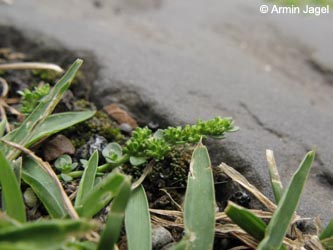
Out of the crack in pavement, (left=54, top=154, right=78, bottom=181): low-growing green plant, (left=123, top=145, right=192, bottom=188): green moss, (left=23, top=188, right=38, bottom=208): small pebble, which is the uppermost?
the crack in pavement

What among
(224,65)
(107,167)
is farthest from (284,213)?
(224,65)

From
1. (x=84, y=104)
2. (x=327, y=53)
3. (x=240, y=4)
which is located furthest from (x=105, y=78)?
(x=240, y=4)

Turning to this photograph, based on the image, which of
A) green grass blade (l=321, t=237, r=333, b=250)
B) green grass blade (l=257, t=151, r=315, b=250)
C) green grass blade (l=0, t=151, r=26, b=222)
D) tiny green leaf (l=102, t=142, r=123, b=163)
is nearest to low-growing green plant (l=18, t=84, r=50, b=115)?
tiny green leaf (l=102, t=142, r=123, b=163)

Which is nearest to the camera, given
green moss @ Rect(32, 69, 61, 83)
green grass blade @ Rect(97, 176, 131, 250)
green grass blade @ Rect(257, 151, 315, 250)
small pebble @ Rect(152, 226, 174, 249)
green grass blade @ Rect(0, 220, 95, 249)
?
green grass blade @ Rect(0, 220, 95, 249)

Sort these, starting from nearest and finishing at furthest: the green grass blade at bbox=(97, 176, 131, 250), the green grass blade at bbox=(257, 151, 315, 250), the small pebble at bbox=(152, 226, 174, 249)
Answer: the green grass blade at bbox=(97, 176, 131, 250)
the green grass blade at bbox=(257, 151, 315, 250)
the small pebble at bbox=(152, 226, 174, 249)

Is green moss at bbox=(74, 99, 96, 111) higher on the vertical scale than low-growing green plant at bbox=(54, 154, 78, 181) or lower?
higher

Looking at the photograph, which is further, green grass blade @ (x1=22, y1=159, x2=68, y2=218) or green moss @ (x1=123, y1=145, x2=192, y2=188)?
green moss @ (x1=123, y1=145, x2=192, y2=188)

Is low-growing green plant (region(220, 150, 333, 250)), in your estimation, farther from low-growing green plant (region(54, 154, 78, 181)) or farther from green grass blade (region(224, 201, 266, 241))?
low-growing green plant (region(54, 154, 78, 181))
